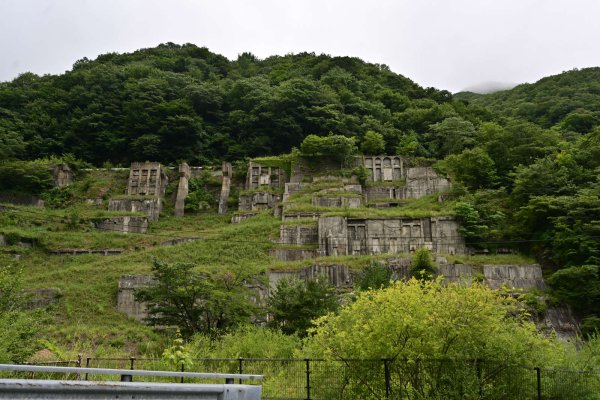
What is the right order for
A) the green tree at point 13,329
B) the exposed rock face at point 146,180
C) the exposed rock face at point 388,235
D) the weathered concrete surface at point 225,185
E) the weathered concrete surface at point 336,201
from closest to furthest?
the green tree at point 13,329 → the exposed rock face at point 388,235 → the weathered concrete surface at point 336,201 → the exposed rock face at point 146,180 → the weathered concrete surface at point 225,185

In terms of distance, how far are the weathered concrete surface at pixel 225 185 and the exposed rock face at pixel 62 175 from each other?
50.8 feet

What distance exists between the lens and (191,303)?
27672 mm

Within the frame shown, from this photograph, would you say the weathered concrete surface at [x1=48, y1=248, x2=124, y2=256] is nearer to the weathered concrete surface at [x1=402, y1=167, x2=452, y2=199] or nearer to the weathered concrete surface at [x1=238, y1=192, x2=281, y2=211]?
the weathered concrete surface at [x1=238, y1=192, x2=281, y2=211]

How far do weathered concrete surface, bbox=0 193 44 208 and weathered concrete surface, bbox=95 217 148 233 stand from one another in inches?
387

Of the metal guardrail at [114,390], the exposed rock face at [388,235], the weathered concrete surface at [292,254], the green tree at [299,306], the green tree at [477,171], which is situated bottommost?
the metal guardrail at [114,390]

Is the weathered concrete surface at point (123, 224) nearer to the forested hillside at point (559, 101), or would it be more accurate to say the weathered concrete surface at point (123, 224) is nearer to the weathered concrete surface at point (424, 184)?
the weathered concrete surface at point (424, 184)

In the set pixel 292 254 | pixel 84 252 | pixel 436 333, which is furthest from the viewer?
pixel 84 252

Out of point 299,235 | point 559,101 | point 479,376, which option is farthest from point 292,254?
point 559,101

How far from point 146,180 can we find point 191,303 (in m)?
29.7

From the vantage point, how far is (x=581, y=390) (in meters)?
14.5

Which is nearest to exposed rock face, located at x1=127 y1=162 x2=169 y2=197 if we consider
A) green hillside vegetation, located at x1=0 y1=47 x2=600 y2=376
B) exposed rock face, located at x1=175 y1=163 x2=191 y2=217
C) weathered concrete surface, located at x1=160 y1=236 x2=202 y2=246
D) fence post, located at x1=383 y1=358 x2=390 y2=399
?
exposed rock face, located at x1=175 y1=163 x2=191 y2=217

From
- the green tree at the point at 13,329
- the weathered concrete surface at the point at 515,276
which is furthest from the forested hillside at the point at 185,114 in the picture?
the green tree at the point at 13,329

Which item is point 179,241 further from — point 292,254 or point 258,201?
point 258,201

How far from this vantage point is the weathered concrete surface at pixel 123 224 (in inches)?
1880
